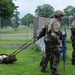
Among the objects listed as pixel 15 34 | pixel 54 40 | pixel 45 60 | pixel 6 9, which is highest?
pixel 6 9

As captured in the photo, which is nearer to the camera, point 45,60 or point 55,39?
point 55,39

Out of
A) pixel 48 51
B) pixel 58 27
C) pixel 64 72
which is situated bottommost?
pixel 64 72

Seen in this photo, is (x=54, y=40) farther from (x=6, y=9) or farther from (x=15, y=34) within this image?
(x=6, y=9)

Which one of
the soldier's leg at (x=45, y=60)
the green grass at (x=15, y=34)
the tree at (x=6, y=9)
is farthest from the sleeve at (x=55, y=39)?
the tree at (x=6, y=9)

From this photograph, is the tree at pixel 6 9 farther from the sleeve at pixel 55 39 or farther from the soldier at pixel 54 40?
Answer: the sleeve at pixel 55 39

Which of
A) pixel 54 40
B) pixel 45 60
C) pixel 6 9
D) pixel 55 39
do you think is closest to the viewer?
pixel 55 39

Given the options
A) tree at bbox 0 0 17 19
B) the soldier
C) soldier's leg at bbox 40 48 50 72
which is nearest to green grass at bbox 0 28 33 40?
soldier's leg at bbox 40 48 50 72

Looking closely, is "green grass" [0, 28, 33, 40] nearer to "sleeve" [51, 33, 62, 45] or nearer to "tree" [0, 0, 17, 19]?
"tree" [0, 0, 17, 19]

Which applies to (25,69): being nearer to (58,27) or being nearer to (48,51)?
(48,51)

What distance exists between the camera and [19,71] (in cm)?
856

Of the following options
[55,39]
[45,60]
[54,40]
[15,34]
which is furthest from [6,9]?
[55,39]

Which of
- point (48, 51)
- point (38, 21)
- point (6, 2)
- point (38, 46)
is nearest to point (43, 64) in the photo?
point (48, 51)

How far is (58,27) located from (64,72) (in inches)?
70.7

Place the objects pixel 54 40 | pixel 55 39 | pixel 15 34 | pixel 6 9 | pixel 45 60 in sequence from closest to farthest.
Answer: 1. pixel 55 39
2. pixel 54 40
3. pixel 45 60
4. pixel 15 34
5. pixel 6 9
